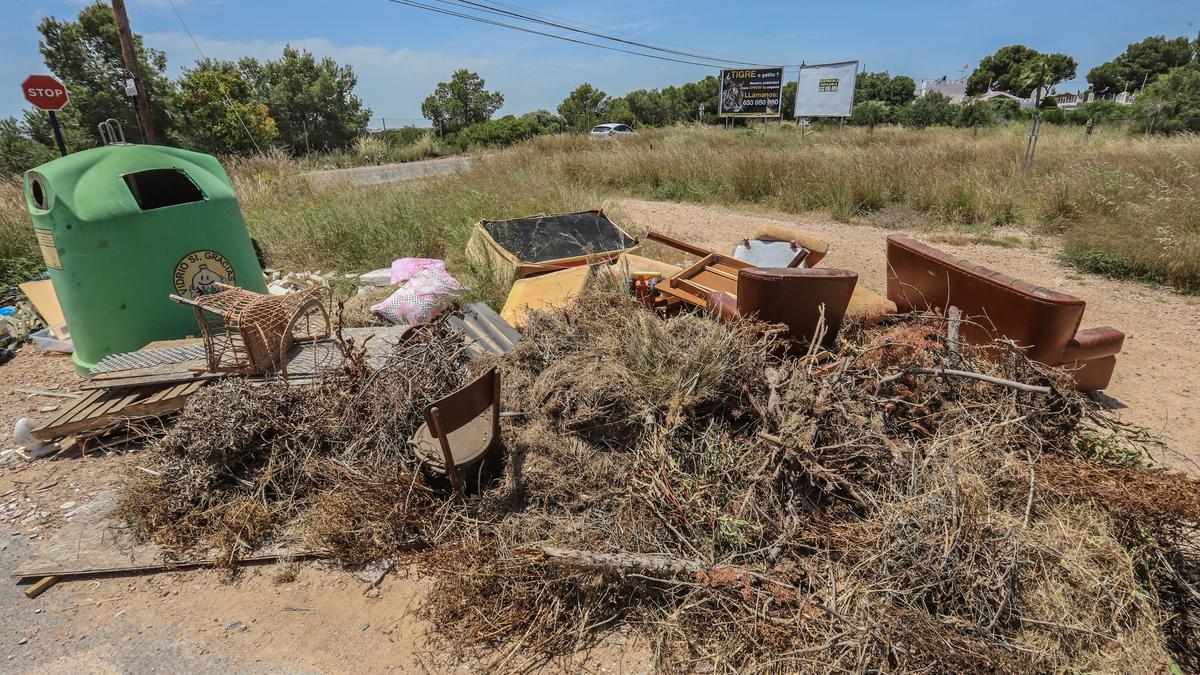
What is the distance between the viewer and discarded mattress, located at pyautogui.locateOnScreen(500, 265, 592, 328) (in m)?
4.06

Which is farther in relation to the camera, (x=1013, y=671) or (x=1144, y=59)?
(x=1144, y=59)

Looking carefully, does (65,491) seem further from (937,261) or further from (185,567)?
(937,261)

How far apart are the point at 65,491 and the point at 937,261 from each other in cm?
519

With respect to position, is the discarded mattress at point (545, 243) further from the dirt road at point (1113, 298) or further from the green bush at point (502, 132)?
the green bush at point (502, 132)

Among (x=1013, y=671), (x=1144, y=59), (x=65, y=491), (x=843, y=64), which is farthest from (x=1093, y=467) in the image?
(x=1144, y=59)

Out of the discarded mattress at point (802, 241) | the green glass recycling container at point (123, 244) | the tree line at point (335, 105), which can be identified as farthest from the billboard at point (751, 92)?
the green glass recycling container at point (123, 244)

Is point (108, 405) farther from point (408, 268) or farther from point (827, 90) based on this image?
point (827, 90)

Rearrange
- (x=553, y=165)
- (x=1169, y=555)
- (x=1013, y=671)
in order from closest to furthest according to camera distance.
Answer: (x=1013, y=671) → (x=1169, y=555) → (x=553, y=165)

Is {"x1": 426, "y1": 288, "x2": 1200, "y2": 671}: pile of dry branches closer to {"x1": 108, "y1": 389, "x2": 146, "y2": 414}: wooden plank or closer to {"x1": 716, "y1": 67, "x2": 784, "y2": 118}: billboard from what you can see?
{"x1": 108, "y1": 389, "x2": 146, "y2": 414}: wooden plank

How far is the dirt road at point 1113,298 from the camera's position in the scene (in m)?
3.64

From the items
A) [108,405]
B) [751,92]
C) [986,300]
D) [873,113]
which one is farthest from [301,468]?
[873,113]

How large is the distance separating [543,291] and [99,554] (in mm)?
2967

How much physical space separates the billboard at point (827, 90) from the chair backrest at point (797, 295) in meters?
19.3

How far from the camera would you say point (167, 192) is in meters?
4.73
